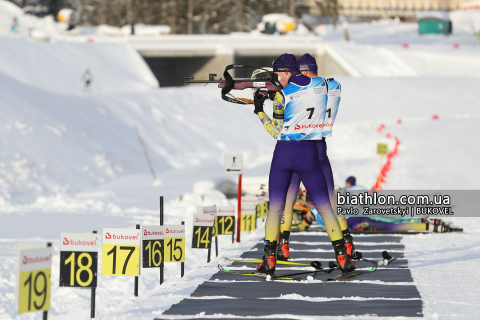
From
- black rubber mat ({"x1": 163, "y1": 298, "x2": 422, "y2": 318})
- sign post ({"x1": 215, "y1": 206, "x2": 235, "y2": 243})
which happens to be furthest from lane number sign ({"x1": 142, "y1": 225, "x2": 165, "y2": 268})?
sign post ({"x1": 215, "y1": 206, "x2": 235, "y2": 243})

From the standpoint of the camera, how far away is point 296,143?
26.0 ft

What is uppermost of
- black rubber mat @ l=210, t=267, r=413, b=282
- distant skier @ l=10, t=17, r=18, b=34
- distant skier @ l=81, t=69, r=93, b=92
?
distant skier @ l=10, t=17, r=18, b=34

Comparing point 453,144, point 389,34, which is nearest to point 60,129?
point 453,144

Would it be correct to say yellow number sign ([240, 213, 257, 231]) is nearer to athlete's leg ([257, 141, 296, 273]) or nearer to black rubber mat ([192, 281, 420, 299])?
athlete's leg ([257, 141, 296, 273])

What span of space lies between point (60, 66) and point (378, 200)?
31292mm

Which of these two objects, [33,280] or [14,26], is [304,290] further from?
[14,26]

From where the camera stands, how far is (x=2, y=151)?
78.4 feet

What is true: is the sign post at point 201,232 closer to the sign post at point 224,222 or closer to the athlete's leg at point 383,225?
the sign post at point 224,222

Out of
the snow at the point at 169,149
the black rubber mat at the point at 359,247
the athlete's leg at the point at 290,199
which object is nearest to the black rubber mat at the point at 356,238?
the snow at the point at 169,149

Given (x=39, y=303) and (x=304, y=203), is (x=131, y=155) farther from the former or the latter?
(x=39, y=303)

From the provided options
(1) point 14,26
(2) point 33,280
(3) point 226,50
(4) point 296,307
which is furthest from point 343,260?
(1) point 14,26

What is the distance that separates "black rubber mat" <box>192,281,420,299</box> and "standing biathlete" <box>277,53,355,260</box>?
790 mm

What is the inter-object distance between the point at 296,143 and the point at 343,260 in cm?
135

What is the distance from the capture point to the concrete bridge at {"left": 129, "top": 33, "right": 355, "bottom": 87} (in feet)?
172
